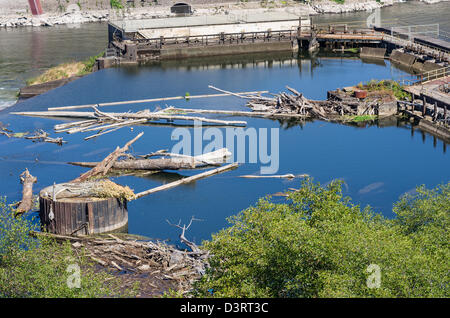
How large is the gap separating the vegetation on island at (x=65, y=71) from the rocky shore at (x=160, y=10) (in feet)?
158

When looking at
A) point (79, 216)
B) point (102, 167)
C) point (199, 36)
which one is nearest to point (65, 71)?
point (199, 36)

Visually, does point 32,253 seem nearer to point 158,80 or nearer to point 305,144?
point 305,144

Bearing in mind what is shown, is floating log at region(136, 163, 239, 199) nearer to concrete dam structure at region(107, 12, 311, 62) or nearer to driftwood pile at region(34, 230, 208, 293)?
driftwood pile at region(34, 230, 208, 293)

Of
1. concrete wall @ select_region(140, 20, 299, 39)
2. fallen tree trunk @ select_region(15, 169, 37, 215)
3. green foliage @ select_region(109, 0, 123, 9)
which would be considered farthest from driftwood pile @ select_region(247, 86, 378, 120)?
green foliage @ select_region(109, 0, 123, 9)

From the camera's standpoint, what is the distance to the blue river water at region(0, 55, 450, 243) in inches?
1564

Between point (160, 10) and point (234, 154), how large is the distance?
3644 inches

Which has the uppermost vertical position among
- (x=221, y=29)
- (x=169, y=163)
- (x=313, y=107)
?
(x=221, y=29)

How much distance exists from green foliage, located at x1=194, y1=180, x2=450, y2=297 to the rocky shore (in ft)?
360

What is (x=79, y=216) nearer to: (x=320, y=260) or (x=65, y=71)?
(x=320, y=260)

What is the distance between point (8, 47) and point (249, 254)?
302 ft

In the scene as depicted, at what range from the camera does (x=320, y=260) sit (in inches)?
862

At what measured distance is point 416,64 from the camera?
256 ft

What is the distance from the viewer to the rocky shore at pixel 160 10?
433 feet
